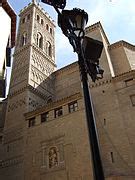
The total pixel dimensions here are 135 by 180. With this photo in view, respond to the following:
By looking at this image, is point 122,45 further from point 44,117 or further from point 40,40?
point 40,40

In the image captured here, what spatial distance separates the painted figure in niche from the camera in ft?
46.5

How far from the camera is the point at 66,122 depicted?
15148 millimetres

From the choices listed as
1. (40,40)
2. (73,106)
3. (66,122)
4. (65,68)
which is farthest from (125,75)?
(40,40)

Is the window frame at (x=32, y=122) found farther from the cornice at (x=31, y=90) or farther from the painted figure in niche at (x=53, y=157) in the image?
the cornice at (x=31, y=90)

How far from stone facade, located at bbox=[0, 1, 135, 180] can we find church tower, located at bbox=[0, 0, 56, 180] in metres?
0.07

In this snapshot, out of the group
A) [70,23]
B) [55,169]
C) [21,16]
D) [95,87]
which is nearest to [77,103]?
[95,87]

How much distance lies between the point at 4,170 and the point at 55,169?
162 inches

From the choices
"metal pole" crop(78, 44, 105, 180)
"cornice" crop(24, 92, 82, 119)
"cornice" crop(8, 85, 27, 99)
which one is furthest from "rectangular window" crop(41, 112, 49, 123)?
"metal pole" crop(78, 44, 105, 180)

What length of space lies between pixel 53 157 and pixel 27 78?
7.59 metres

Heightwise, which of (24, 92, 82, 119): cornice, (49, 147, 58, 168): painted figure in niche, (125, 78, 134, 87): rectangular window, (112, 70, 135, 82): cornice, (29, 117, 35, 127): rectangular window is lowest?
(49, 147, 58, 168): painted figure in niche

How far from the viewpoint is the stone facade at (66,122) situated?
1311cm

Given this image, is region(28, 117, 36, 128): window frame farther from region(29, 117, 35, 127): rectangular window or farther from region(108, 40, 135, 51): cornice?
region(108, 40, 135, 51): cornice

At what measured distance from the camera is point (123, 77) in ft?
50.2

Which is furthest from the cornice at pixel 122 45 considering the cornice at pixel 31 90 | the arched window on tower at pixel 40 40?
the arched window on tower at pixel 40 40
